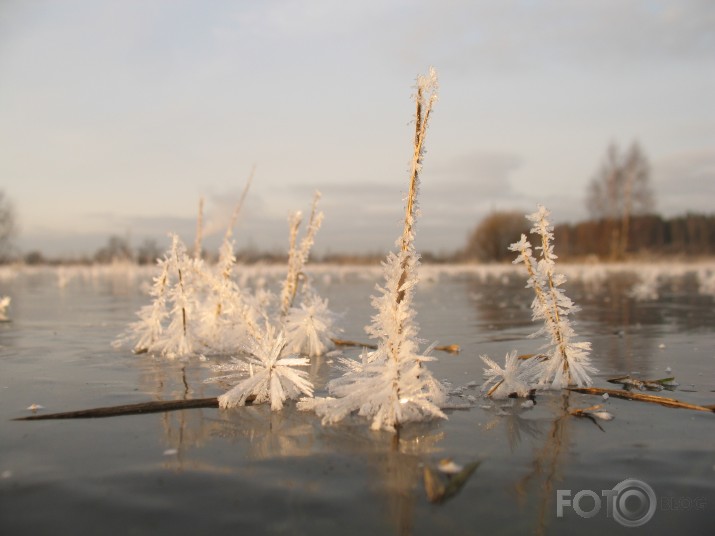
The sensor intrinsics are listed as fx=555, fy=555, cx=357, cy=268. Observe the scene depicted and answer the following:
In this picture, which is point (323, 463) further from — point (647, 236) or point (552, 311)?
point (647, 236)

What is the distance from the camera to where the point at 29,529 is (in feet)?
6.26

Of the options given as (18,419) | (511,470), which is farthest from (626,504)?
(18,419)

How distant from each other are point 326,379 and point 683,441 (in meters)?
2.43

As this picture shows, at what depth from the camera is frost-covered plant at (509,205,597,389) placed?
12.2 ft

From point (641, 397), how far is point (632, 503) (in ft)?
5.00

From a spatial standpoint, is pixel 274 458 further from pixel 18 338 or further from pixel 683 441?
pixel 18 338

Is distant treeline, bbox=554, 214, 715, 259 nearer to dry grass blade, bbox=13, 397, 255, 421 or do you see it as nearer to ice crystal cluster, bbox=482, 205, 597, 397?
ice crystal cluster, bbox=482, 205, 597, 397

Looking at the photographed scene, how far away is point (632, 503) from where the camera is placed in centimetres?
214

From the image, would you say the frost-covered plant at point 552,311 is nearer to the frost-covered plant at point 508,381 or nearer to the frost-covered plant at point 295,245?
the frost-covered plant at point 508,381

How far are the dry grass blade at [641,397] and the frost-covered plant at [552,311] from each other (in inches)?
5.1

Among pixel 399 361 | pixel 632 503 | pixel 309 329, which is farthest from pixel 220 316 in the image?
pixel 632 503

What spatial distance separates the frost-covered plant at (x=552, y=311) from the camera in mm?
3725

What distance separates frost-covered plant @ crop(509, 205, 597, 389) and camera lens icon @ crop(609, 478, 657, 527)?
1.58m

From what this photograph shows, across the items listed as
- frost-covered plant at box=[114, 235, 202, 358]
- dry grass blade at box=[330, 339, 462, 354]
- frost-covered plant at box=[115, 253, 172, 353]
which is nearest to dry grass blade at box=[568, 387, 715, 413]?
dry grass blade at box=[330, 339, 462, 354]
